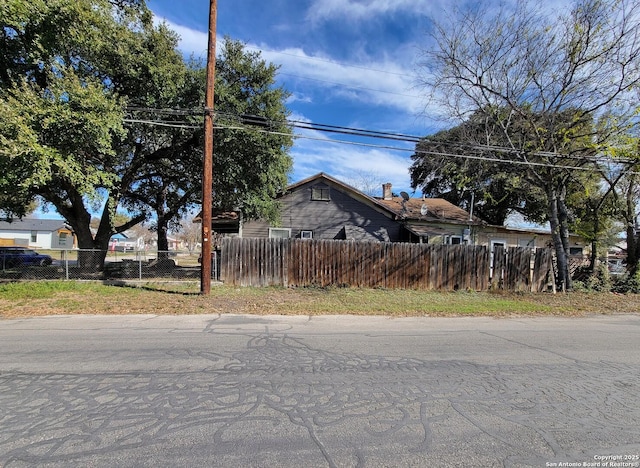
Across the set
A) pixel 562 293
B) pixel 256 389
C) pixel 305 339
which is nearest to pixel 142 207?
pixel 305 339

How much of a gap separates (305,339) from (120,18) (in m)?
14.8

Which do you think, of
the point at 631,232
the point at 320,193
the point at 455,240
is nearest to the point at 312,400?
the point at 320,193

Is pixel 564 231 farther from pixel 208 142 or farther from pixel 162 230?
pixel 162 230

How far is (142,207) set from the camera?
74.5ft

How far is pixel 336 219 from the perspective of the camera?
2039 cm

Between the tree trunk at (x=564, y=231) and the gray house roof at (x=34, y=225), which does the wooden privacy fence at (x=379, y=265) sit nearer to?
the tree trunk at (x=564, y=231)

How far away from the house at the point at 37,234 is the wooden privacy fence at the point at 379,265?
51.7 meters

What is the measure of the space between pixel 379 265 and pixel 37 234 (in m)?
60.3

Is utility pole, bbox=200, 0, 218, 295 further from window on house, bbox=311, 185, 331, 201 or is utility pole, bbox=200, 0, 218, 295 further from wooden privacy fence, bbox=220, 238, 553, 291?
window on house, bbox=311, 185, 331, 201

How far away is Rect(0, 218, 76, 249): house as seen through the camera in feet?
168

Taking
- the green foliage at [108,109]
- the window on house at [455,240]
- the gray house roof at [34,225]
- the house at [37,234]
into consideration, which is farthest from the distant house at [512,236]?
the gray house roof at [34,225]

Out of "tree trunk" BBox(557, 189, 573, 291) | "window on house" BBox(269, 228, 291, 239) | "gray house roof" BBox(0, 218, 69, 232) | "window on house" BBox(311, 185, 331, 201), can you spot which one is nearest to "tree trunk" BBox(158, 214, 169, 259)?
"window on house" BBox(269, 228, 291, 239)

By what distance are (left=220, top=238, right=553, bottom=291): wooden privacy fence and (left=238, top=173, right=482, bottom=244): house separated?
16.7ft

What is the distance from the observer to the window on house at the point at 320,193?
20.3m
